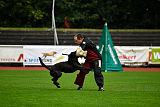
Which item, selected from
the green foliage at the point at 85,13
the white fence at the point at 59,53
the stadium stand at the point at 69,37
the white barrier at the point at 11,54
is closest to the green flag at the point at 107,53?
the white fence at the point at 59,53

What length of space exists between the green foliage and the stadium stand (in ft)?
29.3

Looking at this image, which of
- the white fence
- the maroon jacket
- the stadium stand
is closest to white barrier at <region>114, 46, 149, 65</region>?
the white fence

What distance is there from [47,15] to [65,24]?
2902mm

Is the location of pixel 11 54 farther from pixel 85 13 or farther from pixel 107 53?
pixel 85 13

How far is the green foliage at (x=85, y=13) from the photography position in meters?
40.1

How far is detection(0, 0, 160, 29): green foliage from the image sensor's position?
1578 inches

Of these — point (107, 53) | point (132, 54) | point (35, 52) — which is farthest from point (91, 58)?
point (132, 54)

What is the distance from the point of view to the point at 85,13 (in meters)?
40.7

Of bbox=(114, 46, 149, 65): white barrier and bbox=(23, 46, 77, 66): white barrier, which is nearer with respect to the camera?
bbox=(23, 46, 77, 66): white barrier

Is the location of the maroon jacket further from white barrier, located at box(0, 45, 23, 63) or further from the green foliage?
the green foliage

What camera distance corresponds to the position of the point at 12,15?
132 ft

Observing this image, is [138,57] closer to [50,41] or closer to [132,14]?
[50,41]

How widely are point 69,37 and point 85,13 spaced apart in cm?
1099

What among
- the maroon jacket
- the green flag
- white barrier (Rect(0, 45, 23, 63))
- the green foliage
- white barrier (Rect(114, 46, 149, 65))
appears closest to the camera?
the maroon jacket
